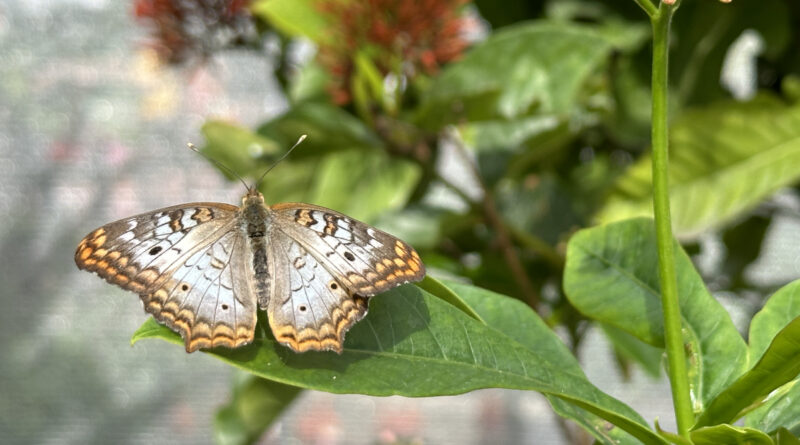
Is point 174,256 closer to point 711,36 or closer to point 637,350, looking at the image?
point 637,350

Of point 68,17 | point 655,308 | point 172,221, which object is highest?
point 68,17

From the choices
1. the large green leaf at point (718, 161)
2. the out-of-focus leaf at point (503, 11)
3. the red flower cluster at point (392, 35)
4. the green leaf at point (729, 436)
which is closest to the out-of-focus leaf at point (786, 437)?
the green leaf at point (729, 436)

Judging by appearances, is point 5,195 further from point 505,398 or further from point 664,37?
point 664,37

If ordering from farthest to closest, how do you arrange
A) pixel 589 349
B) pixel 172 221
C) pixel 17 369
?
pixel 17 369, pixel 589 349, pixel 172 221

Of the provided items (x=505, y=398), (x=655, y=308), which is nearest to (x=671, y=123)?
(x=655, y=308)

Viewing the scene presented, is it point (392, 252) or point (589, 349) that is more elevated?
point (589, 349)

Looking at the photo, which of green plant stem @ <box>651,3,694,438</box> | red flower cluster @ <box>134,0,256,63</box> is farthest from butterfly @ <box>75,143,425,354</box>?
red flower cluster @ <box>134,0,256,63</box>

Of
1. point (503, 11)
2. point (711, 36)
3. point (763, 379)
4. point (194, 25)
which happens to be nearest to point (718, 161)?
point (711, 36)
